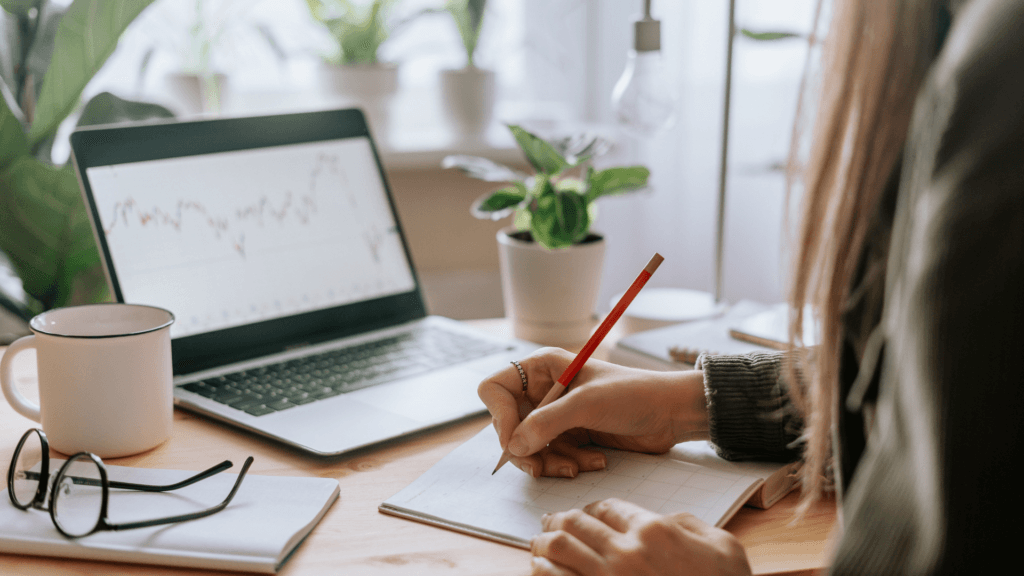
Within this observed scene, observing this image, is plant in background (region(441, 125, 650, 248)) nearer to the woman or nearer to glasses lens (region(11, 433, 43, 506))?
the woman

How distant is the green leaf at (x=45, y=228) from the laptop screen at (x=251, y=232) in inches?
9.5

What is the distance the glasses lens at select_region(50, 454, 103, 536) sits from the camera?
1.69 ft

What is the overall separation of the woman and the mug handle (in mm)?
368

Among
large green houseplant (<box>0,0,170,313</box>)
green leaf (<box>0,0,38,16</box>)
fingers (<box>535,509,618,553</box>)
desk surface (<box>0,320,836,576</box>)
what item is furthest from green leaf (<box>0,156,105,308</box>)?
fingers (<box>535,509,618,553</box>)


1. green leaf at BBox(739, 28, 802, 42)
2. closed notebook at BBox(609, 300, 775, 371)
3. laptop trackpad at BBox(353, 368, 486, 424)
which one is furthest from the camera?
green leaf at BBox(739, 28, 802, 42)

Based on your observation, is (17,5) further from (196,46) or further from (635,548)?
(635,548)

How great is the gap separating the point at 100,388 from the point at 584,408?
37 cm

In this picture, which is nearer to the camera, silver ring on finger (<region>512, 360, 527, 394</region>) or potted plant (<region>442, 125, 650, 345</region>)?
silver ring on finger (<region>512, 360, 527, 394</region>)

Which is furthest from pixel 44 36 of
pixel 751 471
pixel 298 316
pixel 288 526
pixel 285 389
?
pixel 751 471

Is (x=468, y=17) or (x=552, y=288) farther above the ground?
(x=468, y=17)

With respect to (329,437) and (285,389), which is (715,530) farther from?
(285,389)

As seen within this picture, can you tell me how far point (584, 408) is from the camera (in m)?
0.63

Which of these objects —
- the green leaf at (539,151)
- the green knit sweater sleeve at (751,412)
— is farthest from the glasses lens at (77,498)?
the green leaf at (539,151)

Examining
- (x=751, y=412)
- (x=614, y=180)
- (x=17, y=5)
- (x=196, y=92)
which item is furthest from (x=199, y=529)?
(x=196, y=92)
